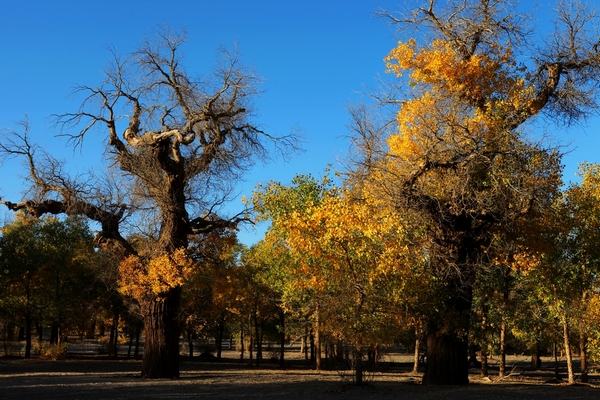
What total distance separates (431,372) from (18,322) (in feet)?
108

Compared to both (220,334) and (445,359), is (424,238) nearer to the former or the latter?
(445,359)

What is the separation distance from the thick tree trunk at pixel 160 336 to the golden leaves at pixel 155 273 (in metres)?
0.48

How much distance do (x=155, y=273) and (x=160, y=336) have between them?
7.64ft

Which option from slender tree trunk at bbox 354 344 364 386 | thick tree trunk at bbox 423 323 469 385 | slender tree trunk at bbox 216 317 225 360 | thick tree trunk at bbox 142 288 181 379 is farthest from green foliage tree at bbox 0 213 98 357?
thick tree trunk at bbox 423 323 469 385

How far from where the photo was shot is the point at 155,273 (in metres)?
18.7

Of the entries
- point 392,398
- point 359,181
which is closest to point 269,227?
point 359,181

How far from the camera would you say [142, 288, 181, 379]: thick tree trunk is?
19547mm

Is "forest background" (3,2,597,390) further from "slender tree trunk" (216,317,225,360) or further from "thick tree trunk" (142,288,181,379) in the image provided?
"slender tree trunk" (216,317,225,360)

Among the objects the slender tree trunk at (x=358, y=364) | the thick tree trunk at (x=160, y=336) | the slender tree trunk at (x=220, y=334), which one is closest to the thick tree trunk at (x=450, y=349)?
the slender tree trunk at (x=358, y=364)

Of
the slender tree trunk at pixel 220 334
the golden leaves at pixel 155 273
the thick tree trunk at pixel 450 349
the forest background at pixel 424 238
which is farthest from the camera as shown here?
the slender tree trunk at pixel 220 334

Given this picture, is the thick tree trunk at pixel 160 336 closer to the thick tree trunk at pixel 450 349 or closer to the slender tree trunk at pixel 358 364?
the slender tree trunk at pixel 358 364

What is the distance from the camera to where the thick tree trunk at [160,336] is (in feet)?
64.1

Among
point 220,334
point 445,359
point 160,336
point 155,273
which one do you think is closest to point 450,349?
point 445,359

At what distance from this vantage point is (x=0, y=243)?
36281 millimetres
